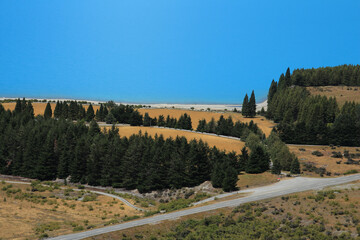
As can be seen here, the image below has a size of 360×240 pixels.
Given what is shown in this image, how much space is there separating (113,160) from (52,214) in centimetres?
2353

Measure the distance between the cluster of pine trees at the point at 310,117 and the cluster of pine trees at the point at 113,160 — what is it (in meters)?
42.7

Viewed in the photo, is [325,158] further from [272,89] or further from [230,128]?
[272,89]

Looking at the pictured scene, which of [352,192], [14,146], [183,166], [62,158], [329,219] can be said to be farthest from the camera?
[14,146]

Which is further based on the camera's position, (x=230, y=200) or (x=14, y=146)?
(x=14, y=146)

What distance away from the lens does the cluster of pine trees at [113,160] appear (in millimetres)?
71250

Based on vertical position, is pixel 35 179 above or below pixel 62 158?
below

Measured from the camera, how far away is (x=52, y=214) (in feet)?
179

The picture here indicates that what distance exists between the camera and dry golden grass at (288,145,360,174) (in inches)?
3275

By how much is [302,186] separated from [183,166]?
80.9ft

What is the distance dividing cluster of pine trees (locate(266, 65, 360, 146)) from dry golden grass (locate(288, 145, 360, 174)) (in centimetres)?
443

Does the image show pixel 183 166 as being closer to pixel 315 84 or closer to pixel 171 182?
pixel 171 182

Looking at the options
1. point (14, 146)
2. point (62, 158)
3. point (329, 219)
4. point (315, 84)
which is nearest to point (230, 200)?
point (329, 219)

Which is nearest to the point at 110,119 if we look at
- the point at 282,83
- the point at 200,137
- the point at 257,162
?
the point at 200,137

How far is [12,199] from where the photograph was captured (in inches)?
2446
